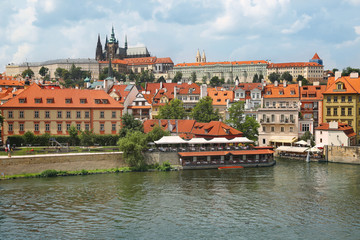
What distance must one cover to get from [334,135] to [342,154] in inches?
155

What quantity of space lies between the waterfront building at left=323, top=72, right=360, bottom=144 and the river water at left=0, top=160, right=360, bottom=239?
1973 cm

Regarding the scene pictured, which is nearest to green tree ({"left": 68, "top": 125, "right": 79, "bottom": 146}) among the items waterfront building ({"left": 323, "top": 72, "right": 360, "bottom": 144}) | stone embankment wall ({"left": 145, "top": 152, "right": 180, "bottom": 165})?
stone embankment wall ({"left": 145, "top": 152, "right": 180, "bottom": 165})

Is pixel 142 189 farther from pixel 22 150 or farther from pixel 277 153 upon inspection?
pixel 277 153

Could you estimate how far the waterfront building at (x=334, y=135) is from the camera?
63.6 metres

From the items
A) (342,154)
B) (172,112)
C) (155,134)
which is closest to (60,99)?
(155,134)

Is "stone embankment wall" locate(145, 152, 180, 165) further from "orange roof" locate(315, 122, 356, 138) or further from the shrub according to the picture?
"orange roof" locate(315, 122, 356, 138)

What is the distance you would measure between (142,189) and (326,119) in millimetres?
38427

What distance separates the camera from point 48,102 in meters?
64.5

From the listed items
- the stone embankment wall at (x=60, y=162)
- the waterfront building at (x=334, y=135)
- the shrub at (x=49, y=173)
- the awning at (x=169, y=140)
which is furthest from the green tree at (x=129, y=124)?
the waterfront building at (x=334, y=135)

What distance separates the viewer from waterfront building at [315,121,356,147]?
63.6m

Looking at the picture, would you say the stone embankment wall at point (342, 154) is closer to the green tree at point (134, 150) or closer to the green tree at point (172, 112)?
the green tree at point (134, 150)

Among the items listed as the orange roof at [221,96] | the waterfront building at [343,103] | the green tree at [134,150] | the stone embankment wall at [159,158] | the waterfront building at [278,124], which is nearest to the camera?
the green tree at [134,150]

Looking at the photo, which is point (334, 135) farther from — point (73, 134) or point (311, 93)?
point (73, 134)

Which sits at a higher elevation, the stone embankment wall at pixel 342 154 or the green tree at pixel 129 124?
the green tree at pixel 129 124
